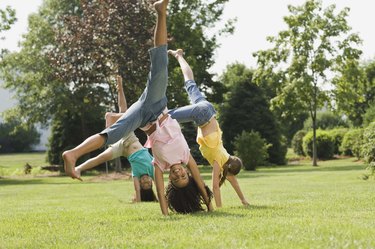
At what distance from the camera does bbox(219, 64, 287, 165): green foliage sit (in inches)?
1906

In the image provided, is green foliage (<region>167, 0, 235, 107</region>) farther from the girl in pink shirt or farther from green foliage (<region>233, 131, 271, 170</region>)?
the girl in pink shirt

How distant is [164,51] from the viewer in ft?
27.3

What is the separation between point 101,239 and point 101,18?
27964 mm

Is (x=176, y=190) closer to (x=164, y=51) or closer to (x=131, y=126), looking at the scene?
(x=131, y=126)

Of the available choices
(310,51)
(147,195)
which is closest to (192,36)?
(310,51)

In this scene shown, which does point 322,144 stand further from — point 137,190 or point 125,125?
point 125,125

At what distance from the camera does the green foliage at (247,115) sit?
48.4 m

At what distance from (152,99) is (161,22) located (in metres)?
1.09

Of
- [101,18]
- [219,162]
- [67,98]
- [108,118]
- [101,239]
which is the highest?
[101,18]

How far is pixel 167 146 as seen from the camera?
29.5ft

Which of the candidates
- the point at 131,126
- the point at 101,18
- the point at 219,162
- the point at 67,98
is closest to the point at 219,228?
the point at 131,126

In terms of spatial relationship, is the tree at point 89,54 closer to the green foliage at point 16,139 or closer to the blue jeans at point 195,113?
the blue jeans at point 195,113

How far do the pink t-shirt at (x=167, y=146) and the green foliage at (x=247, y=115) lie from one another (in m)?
39.0

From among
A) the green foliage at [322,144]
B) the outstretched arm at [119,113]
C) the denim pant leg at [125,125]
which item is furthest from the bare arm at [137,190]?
the green foliage at [322,144]
